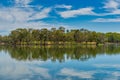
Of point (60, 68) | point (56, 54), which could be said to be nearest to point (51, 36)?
point (56, 54)

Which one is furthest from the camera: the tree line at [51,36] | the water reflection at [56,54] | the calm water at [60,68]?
the tree line at [51,36]

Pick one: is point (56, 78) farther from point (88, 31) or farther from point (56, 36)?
point (88, 31)

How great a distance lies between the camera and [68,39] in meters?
80.9

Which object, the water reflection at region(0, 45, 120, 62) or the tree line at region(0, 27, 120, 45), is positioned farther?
the tree line at region(0, 27, 120, 45)

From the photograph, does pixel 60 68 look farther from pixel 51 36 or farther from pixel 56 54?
pixel 51 36

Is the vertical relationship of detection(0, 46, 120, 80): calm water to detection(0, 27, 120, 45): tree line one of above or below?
below

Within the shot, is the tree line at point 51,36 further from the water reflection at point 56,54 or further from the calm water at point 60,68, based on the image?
the calm water at point 60,68

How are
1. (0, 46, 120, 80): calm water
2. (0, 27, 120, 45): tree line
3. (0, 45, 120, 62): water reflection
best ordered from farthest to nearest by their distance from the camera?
(0, 27, 120, 45): tree line
(0, 45, 120, 62): water reflection
(0, 46, 120, 80): calm water

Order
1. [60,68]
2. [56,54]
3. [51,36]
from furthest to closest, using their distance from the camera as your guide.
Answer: [51,36], [56,54], [60,68]

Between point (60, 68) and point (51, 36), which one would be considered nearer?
point (60, 68)

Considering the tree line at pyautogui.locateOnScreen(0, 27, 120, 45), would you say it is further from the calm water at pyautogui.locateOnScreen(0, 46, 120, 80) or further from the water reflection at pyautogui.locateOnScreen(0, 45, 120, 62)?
the calm water at pyautogui.locateOnScreen(0, 46, 120, 80)

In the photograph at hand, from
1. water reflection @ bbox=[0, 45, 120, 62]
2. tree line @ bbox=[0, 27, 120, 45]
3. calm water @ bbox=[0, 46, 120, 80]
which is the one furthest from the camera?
tree line @ bbox=[0, 27, 120, 45]

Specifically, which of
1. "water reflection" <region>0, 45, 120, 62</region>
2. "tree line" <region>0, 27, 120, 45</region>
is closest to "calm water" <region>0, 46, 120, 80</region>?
"water reflection" <region>0, 45, 120, 62</region>

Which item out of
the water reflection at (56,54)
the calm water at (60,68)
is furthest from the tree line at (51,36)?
the calm water at (60,68)
